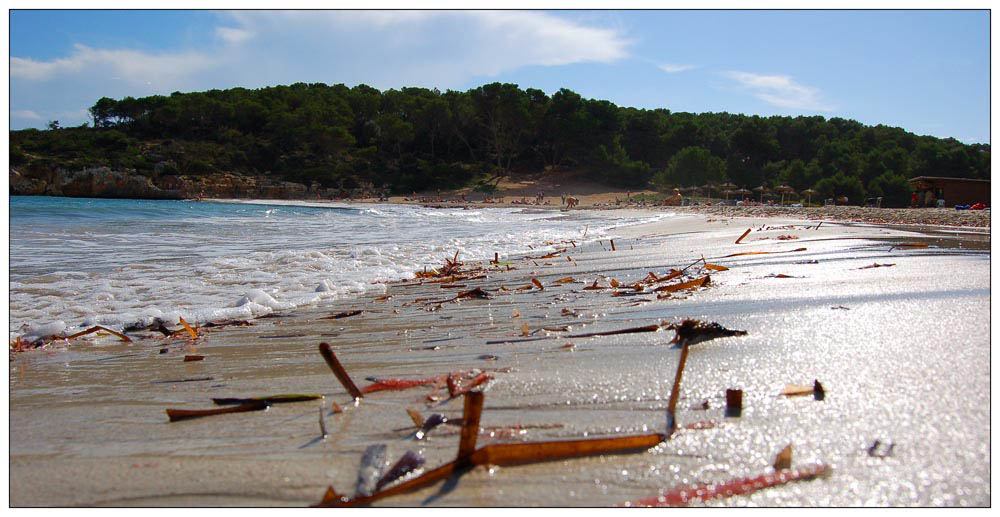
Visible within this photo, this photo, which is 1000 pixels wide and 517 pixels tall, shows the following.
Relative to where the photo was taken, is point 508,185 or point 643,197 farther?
point 508,185

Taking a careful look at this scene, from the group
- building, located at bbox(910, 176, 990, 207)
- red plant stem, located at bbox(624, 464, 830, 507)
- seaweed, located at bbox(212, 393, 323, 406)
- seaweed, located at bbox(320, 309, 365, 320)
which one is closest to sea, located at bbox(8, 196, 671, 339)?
seaweed, located at bbox(320, 309, 365, 320)

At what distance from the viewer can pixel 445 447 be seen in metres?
1.21

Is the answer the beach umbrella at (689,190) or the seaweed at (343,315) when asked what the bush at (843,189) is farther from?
the seaweed at (343,315)

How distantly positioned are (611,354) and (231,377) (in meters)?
1.24

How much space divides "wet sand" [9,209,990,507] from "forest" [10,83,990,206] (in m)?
46.8

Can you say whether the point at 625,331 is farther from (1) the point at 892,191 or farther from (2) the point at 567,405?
(1) the point at 892,191

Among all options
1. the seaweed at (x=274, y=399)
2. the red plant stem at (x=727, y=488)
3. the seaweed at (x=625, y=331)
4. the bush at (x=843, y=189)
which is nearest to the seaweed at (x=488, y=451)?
the red plant stem at (x=727, y=488)

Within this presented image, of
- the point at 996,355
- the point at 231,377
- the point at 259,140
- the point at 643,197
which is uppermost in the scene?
the point at 259,140

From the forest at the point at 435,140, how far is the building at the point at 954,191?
15551 mm

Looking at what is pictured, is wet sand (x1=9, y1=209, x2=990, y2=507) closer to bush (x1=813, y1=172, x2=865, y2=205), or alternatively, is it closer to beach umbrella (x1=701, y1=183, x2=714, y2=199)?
bush (x1=813, y1=172, x2=865, y2=205)

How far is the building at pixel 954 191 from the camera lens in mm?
28359

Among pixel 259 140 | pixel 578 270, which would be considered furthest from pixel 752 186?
pixel 578 270

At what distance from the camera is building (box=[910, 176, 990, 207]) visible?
2836 cm

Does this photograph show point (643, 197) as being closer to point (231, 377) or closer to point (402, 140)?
point (402, 140)
